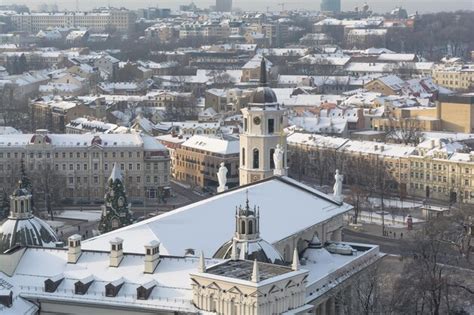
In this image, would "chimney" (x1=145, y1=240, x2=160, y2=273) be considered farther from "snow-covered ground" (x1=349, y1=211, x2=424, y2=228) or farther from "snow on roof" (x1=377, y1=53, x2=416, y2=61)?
"snow on roof" (x1=377, y1=53, x2=416, y2=61)

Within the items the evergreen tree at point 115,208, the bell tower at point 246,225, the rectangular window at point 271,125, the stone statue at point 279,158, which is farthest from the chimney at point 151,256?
the evergreen tree at point 115,208

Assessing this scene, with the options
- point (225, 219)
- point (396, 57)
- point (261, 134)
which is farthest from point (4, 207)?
point (396, 57)

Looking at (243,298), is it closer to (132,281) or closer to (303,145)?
(132,281)

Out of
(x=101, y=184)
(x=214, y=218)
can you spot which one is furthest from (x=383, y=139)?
(x=214, y=218)

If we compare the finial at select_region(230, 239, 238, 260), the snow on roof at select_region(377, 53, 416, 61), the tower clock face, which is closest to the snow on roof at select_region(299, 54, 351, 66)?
the snow on roof at select_region(377, 53, 416, 61)

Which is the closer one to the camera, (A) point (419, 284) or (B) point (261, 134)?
(A) point (419, 284)

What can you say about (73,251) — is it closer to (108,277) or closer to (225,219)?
(108,277)
